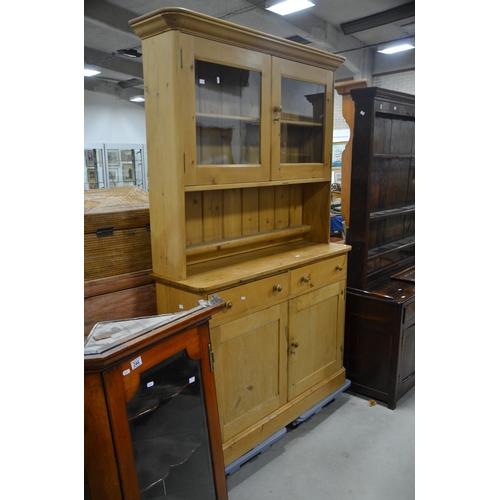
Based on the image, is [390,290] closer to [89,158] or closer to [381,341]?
[381,341]

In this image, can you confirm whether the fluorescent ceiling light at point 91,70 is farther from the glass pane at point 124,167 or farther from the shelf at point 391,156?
the shelf at point 391,156

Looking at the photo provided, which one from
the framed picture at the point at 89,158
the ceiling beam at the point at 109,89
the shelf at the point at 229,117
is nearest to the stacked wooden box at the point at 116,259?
the shelf at the point at 229,117

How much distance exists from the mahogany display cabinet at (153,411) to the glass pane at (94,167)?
24.0 feet

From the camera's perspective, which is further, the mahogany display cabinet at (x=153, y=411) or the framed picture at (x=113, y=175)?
the framed picture at (x=113, y=175)

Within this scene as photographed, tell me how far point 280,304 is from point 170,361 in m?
1.09

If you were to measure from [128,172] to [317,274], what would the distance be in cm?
706

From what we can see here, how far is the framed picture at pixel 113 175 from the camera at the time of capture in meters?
8.56

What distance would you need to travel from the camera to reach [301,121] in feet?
8.92

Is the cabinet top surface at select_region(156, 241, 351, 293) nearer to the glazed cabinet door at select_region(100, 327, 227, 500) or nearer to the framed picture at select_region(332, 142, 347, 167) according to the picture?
the glazed cabinet door at select_region(100, 327, 227, 500)


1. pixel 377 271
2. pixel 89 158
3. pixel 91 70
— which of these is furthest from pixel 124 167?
pixel 377 271

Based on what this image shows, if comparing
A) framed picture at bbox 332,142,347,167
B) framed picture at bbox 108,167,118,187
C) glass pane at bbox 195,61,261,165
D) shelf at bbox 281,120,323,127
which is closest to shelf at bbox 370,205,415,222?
shelf at bbox 281,120,323,127

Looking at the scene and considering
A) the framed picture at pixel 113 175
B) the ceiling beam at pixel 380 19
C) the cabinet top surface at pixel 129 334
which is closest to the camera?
the cabinet top surface at pixel 129 334
